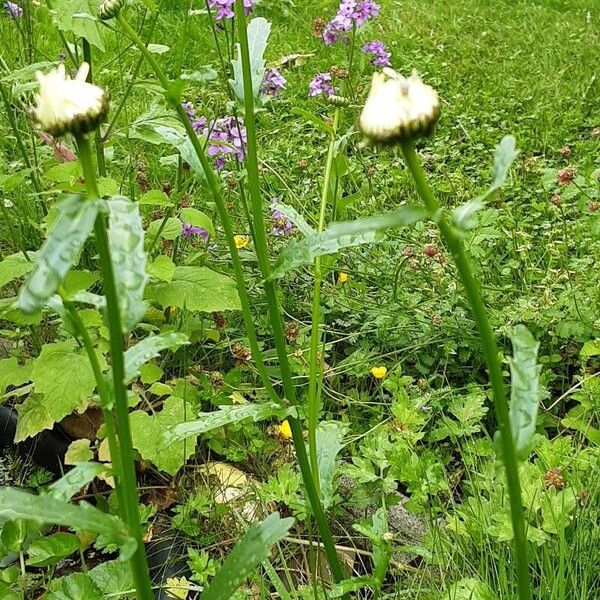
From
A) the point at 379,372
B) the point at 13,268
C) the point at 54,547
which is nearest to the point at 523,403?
the point at 54,547

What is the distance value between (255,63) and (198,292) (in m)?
0.51

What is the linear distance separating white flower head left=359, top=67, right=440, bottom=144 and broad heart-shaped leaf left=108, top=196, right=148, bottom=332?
0.18 m

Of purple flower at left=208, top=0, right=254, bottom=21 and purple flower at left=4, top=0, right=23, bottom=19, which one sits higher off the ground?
purple flower at left=4, top=0, right=23, bottom=19

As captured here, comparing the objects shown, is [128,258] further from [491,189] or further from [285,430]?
[285,430]

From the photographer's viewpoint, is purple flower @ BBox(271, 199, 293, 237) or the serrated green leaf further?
purple flower @ BBox(271, 199, 293, 237)

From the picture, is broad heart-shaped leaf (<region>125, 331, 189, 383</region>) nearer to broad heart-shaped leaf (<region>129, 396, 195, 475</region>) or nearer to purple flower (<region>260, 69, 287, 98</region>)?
broad heart-shaped leaf (<region>129, 396, 195, 475</region>)

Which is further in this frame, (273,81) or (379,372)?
(273,81)

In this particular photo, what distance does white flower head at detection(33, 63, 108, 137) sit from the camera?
0.63 meters

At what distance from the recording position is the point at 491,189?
61 cm

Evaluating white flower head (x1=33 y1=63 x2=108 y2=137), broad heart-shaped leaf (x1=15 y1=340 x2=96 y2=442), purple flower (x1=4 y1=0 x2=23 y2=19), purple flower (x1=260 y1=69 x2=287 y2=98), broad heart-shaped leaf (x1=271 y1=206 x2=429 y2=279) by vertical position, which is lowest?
broad heart-shaped leaf (x1=15 y1=340 x2=96 y2=442)

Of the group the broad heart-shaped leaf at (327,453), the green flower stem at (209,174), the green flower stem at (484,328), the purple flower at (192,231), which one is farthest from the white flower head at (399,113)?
the purple flower at (192,231)

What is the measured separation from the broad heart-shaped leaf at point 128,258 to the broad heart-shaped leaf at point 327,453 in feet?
1.58

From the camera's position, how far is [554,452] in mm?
1225

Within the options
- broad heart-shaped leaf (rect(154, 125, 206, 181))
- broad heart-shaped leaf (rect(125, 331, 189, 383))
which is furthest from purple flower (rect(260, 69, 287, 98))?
broad heart-shaped leaf (rect(125, 331, 189, 383))
